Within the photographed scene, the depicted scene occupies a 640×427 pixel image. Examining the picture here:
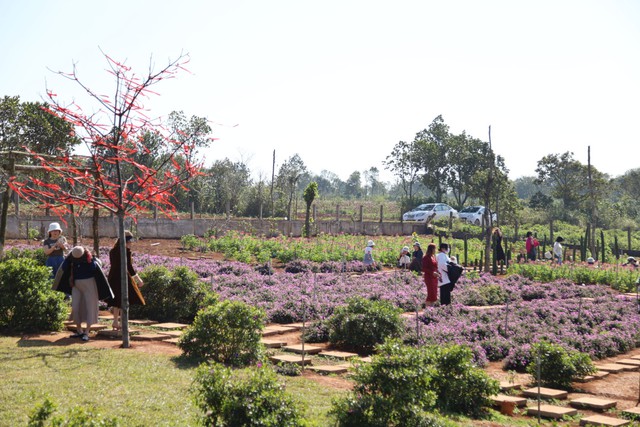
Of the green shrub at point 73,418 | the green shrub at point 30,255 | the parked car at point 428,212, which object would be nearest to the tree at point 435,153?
the parked car at point 428,212

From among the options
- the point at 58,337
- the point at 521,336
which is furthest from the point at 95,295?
the point at 521,336

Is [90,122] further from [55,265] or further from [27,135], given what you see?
[27,135]

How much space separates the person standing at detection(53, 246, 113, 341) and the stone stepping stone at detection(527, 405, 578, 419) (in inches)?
243

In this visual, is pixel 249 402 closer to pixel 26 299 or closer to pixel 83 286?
pixel 83 286

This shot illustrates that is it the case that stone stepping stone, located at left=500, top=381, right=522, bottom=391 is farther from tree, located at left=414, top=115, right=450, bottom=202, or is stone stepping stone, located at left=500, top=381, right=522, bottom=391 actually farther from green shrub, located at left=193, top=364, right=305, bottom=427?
tree, located at left=414, top=115, right=450, bottom=202

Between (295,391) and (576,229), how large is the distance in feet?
142

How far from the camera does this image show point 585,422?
23.7ft

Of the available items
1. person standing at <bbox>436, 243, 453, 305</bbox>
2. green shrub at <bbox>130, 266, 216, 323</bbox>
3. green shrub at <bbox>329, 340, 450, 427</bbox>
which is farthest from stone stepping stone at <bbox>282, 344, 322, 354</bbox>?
person standing at <bbox>436, 243, 453, 305</bbox>

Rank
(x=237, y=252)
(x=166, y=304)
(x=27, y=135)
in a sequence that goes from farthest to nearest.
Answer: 1. (x=27, y=135)
2. (x=237, y=252)
3. (x=166, y=304)

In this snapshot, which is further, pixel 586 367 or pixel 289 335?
pixel 289 335

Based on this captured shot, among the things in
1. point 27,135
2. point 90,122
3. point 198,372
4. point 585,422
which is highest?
point 27,135

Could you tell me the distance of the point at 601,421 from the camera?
7.17 m

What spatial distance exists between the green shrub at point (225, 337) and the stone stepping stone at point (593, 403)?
12.6ft

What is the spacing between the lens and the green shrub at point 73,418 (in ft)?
15.5
